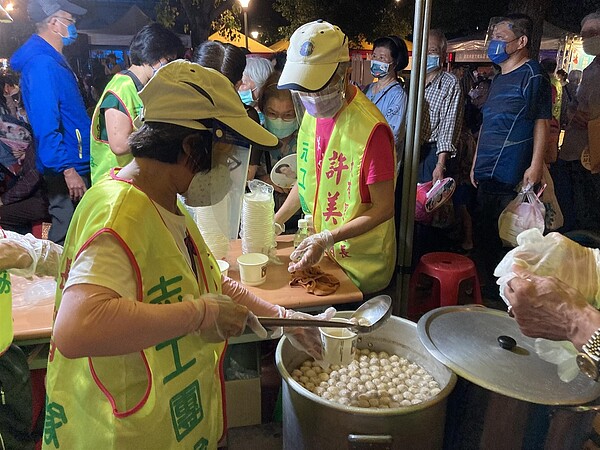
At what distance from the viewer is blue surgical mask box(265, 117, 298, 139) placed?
10.8ft

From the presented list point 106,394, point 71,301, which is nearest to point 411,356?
point 106,394

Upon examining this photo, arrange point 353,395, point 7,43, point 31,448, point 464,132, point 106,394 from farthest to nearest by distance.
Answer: point 464,132, point 7,43, point 31,448, point 353,395, point 106,394

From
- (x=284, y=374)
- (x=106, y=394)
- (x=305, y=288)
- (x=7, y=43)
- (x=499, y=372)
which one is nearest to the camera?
(x=106, y=394)

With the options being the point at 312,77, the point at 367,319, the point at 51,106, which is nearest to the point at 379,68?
the point at 312,77

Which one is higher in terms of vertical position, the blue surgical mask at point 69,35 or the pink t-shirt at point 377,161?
the blue surgical mask at point 69,35

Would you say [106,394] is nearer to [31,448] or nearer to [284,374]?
[284,374]

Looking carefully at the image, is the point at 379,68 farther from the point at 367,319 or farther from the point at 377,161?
the point at 367,319

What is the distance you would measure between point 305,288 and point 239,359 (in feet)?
1.89

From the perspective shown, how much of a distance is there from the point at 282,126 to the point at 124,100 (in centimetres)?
103

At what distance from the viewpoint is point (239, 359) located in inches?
95.2

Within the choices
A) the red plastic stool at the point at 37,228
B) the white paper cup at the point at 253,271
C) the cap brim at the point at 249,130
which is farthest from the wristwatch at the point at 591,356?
the red plastic stool at the point at 37,228

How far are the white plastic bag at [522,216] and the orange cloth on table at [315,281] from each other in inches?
53.8

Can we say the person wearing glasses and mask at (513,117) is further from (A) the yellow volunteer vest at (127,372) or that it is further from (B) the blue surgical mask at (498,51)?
(A) the yellow volunteer vest at (127,372)

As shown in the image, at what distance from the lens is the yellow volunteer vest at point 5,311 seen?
5.00ft
